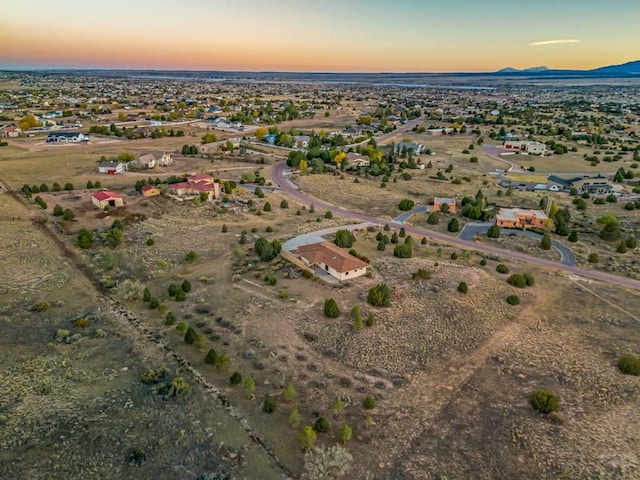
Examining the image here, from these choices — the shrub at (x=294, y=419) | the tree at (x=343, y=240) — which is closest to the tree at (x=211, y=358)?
the shrub at (x=294, y=419)

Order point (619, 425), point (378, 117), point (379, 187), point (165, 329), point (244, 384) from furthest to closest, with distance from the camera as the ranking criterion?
point (378, 117)
point (379, 187)
point (165, 329)
point (244, 384)
point (619, 425)

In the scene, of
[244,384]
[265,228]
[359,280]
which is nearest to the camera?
[244,384]

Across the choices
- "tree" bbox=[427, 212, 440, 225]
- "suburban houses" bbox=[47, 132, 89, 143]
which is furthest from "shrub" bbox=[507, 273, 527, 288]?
"suburban houses" bbox=[47, 132, 89, 143]

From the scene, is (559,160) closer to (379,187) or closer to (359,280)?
(379,187)

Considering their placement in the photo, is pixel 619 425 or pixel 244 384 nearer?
pixel 619 425

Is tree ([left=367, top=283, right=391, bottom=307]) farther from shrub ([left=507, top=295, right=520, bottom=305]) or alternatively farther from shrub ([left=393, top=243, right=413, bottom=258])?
shrub ([left=507, top=295, right=520, bottom=305])

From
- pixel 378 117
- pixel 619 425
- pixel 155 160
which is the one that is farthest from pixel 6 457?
pixel 378 117

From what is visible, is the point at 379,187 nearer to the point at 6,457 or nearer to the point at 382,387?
the point at 382,387

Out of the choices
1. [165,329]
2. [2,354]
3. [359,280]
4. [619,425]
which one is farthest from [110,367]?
[619,425]

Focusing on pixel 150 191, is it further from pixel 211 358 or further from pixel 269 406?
pixel 269 406
